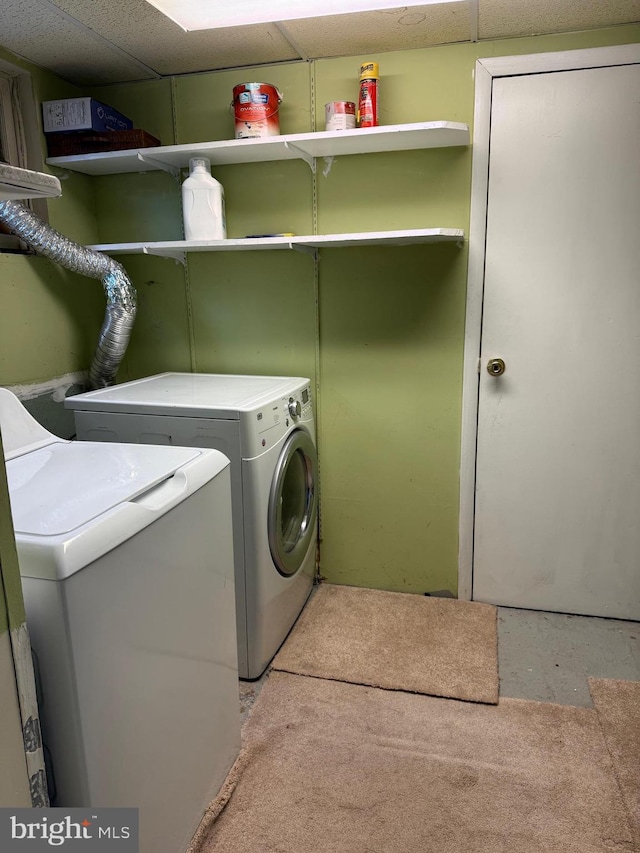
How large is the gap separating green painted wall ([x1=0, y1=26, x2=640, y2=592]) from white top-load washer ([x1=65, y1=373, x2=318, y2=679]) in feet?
1.07

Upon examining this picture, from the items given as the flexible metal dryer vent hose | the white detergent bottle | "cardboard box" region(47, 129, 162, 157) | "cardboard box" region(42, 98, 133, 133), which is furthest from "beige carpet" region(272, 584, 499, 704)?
"cardboard box" region(42, 98, 133, 133)

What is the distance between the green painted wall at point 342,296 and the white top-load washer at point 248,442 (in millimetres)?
326

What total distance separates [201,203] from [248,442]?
1.04m

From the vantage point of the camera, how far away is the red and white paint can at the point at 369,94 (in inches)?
85.8

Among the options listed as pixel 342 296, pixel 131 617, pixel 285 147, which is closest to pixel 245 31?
pixel 285 147

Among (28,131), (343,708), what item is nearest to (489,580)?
(343,708)

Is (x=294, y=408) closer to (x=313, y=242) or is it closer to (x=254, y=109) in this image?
(x=313, y=242)

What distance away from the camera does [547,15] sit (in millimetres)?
2020

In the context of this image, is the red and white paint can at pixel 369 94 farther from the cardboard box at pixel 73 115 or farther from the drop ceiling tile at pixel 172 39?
the cardboard box at pixel 73 115

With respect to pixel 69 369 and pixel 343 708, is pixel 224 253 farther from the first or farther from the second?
pixel 343 708

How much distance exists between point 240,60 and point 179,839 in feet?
8.54

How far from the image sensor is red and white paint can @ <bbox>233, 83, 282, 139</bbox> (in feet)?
7.25
